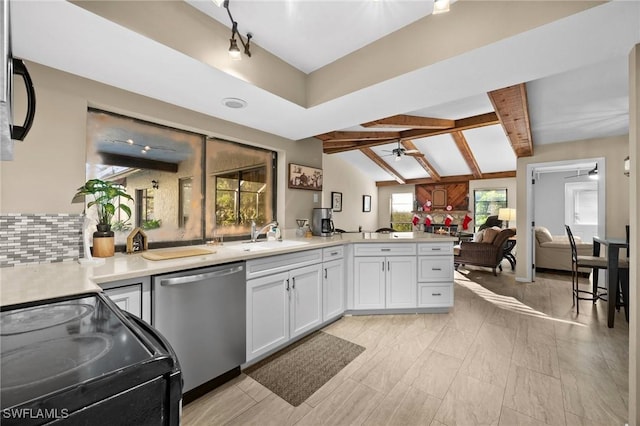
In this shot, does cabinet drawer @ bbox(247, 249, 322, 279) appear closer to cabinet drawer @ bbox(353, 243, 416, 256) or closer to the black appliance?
cabinet drawer @ bbox(353, 243, 416, 256)

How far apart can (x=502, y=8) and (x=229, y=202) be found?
2.65 m

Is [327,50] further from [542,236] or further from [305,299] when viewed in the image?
[542,236]

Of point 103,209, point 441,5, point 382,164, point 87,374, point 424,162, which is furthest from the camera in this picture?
point 382,164

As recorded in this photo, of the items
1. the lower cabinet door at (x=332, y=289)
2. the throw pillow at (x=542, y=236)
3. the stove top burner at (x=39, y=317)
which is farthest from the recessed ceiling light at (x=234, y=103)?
the throw pillow at (x=542, y=236)

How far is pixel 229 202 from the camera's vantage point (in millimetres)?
2854

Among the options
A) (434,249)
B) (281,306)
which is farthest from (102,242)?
(434,249)

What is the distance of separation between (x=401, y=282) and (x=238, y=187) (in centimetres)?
216

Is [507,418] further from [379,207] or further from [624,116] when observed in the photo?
[379,207]

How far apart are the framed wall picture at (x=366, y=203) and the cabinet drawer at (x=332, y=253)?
569cm

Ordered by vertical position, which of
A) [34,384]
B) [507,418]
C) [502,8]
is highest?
[502,8]

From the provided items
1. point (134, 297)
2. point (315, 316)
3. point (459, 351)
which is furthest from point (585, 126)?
point (134, 297)

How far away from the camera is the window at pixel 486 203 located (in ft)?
24.3

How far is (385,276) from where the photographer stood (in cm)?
302

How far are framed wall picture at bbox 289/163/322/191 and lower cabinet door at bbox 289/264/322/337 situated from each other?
1.28 m
